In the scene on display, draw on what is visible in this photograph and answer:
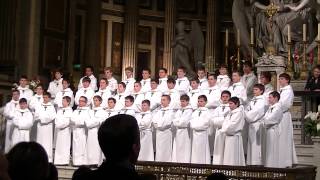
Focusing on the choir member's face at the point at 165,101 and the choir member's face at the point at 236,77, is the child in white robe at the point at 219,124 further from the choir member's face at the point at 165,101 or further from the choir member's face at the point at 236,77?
the choir member's face at the point at 165,101

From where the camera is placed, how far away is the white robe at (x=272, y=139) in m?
12.1

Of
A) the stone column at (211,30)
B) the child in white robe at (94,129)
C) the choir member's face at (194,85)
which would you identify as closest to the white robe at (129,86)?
the child in white robe at (94,129)

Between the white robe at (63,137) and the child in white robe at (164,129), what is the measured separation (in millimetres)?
2124

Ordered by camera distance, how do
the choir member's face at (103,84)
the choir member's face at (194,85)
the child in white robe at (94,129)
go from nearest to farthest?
the choir member's face at (194,85) < the child in white robe at (94,129) < the choir member's face at (103,84)

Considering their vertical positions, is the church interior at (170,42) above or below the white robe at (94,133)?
above

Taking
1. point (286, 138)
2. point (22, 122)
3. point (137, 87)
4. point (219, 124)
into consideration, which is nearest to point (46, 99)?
point (22, 122)

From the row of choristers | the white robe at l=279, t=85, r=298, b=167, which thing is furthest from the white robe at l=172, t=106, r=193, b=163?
the white robe at l=279, t=85, r=298, b=167

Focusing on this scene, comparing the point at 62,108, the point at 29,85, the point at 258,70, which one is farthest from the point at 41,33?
the point at 258,70

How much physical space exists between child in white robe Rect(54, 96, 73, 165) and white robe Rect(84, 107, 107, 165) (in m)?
0.52

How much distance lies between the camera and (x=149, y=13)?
25547 millimetres

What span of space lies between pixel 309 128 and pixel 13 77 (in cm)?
1127

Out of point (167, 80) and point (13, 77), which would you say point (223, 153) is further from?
point (13, 77)

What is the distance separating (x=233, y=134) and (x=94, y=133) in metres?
3.54

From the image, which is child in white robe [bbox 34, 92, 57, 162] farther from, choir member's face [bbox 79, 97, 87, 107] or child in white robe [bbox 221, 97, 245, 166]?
child in white robe [bbox 221, 97, 245, 166]
